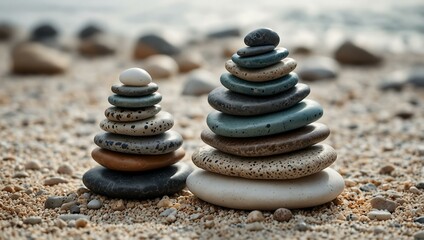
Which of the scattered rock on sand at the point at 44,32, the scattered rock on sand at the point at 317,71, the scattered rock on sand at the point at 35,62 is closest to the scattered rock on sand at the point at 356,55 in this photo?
the scattered rock on sand at the point at 317,71

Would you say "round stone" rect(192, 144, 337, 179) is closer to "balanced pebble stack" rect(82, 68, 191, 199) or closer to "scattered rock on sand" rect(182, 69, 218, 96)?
"balanced pebble stack" rect(82, 68, 191, 199)

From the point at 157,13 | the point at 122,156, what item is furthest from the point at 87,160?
the point at 157,13

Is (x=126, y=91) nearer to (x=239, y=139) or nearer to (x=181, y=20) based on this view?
(x=239, y=139)

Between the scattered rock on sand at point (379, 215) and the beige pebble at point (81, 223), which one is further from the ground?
the beige pebble at point (81, 223)

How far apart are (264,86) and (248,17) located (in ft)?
33.4

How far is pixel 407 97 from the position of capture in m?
8.02

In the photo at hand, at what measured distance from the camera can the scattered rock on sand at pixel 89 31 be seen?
12.4 meters

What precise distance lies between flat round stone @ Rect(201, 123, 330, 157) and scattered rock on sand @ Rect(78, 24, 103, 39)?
871cm

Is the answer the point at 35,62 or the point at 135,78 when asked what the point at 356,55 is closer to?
the point at 35,62

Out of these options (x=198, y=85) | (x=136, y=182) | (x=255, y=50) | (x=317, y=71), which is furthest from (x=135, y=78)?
(x=317, y=71)

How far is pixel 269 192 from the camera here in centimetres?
406

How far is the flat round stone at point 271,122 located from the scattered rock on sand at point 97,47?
7306mm

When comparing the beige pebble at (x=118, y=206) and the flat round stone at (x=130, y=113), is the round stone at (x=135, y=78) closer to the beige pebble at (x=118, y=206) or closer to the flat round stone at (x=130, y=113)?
the flat round stone at (x=130, y=113)

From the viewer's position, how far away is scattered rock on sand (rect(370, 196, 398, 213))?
4.19 metres
